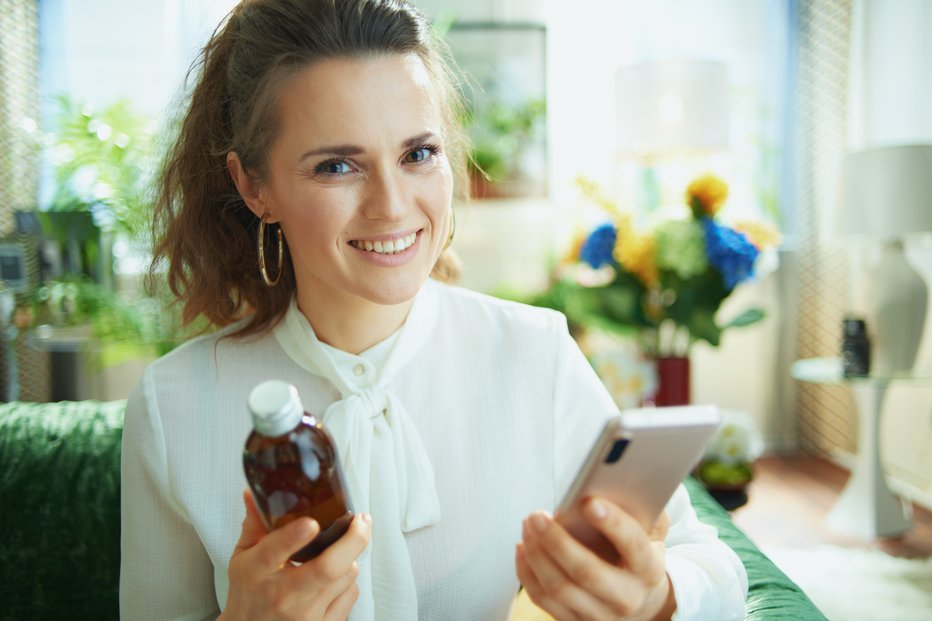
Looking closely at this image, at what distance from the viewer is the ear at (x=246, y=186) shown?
1.08m

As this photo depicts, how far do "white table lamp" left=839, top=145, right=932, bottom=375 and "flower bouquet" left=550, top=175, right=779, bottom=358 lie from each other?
1.50 ft

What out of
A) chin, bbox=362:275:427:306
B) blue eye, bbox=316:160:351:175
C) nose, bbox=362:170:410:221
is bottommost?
chin, bbox=362:275:427:306

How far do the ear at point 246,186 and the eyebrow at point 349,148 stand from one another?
17cm

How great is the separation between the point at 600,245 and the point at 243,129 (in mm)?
1621

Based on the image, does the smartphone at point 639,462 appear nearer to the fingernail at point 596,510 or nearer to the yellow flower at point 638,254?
the fingernail at point 596,510

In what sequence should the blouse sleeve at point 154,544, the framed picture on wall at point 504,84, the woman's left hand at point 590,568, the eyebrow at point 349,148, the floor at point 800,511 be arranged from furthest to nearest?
the framed picture on wall at point 504,84
the floor at point 800,511
the blouse sleeve at point 154,544
the eyebrow at point 349,148
the woman's left hand at point 590,568

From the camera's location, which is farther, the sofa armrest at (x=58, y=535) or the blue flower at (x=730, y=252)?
the blue flower at (x=730, y=252)

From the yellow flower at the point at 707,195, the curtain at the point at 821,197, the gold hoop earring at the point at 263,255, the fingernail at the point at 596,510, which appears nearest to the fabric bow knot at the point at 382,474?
the gold hoop earring at the point at 263,255

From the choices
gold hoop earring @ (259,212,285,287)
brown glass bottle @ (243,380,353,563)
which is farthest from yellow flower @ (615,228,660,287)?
brown glass bottle @ (243,380,353,563)

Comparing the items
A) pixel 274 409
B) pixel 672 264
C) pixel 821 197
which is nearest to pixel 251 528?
pixel 274 409

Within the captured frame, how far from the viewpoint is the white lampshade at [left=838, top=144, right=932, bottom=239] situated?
253cm

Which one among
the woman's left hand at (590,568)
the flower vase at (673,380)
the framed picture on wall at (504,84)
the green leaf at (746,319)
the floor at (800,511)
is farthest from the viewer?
the framed picture on wall at (504,84)

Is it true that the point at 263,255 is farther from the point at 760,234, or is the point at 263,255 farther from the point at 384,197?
the point at 760,234

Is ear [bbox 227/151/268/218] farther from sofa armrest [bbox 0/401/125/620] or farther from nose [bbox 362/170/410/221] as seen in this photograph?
sofa armrest [bbox 0/401/125/620]
